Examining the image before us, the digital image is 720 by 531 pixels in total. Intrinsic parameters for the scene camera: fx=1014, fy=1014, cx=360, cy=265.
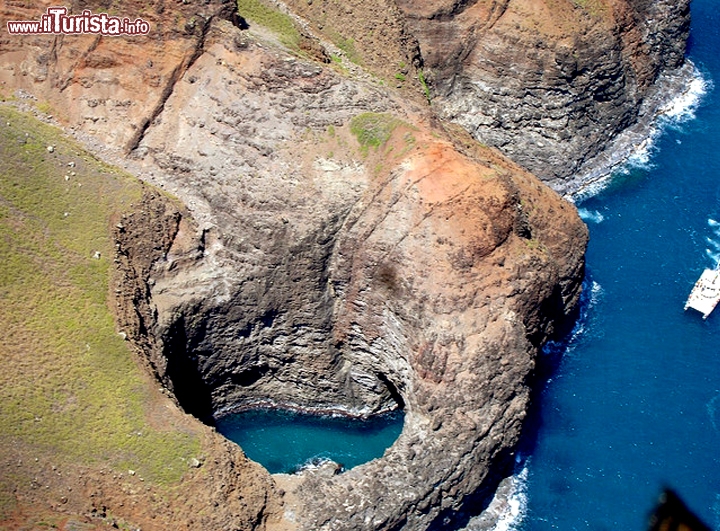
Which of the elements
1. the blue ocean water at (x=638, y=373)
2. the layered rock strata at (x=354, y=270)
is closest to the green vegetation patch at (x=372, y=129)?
the layered rock strata at (x=354, y=270)

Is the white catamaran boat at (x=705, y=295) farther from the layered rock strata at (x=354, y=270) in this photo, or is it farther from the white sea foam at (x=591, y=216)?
the layered rock strata at (x=354, y=270)

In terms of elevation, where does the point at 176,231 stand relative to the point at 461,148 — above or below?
below

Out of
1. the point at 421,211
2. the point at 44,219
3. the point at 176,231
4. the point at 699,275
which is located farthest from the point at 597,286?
the point at 44,219

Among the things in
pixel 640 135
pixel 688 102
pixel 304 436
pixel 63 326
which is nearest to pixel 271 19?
pixel 63 326

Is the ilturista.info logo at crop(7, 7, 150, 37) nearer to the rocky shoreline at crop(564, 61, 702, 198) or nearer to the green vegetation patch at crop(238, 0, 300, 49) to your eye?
the green vegetation patch at crop(238, 0, 300, 49)

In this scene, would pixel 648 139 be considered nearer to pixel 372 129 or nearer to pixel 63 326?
pixel 372 129

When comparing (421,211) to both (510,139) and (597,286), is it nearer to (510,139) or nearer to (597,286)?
(597,286)
